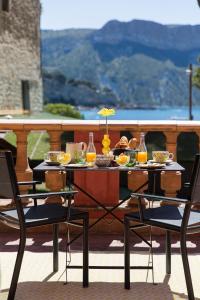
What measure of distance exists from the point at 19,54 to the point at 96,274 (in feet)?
92.7

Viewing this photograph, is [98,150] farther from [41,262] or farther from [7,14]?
[7,14]

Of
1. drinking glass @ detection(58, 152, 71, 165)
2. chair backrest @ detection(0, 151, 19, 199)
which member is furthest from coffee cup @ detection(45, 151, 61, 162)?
chair backrest @ detection(0, 151, 19, 199)

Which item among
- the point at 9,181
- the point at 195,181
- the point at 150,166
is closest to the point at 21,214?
the point at 9,181

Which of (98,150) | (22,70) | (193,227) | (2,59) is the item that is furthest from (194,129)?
(22,70)

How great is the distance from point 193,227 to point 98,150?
6.60ft

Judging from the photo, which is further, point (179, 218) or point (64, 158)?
point (64, 158)

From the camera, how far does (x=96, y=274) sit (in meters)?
4.46

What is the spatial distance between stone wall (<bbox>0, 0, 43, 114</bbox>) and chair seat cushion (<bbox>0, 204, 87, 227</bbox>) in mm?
23968

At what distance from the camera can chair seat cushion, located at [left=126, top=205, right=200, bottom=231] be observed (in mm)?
3791

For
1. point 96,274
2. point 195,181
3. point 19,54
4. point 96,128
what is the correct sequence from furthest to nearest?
point 19,54 → point 96,128 → point 96,274 → point 195,181

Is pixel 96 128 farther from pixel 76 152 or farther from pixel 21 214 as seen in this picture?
pixel 21 214

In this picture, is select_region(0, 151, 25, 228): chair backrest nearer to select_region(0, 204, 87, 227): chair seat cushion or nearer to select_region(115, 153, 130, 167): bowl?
select_region(0, 204, 87, 227): chair seat cushion

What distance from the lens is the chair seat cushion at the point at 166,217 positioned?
3791 millimetres

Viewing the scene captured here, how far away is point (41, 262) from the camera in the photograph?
480cm
